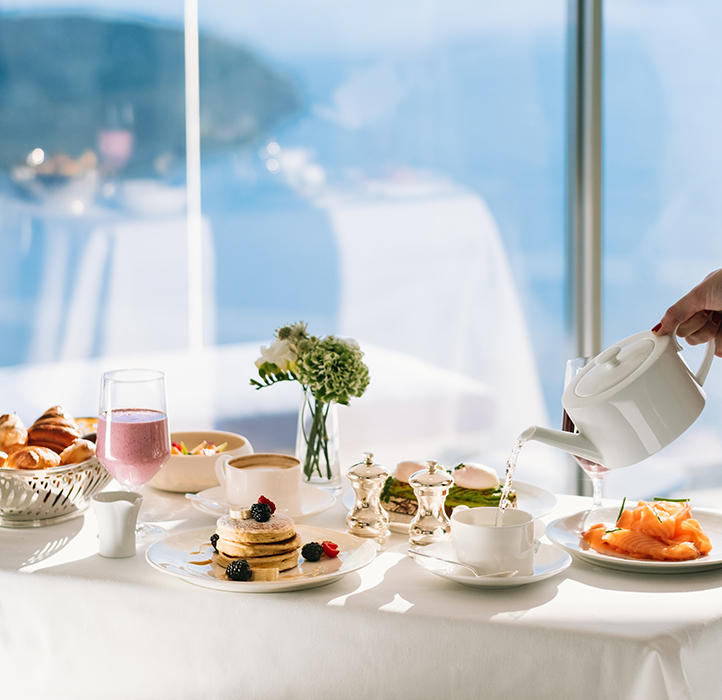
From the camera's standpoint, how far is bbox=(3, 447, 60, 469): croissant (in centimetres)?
127

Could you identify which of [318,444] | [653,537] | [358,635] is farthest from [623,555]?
[318,444]

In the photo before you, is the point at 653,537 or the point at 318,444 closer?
the point at 653,537

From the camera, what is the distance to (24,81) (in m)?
4.09

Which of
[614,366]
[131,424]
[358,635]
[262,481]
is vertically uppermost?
[614,366]

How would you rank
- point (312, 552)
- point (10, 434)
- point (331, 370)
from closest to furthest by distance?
point (312, 552) < point (10, 434) < point (331, 370)

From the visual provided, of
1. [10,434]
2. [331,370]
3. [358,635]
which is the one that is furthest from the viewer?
[331,370]

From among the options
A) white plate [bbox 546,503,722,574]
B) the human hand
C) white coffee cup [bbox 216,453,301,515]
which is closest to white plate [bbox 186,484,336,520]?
white coffee cup [bbox 216,453,301,515]

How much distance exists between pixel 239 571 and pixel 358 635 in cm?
17

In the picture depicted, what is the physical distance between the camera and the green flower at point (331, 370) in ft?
4.78

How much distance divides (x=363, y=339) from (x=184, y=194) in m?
1.11

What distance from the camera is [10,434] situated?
1.35 m

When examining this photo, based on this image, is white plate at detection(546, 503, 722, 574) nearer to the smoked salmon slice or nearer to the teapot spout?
the smoked salmon slice

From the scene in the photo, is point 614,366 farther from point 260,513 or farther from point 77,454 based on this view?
point 77,454

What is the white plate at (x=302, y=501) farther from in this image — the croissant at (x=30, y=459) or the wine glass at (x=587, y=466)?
the wine glass at (x=587, y=466)
